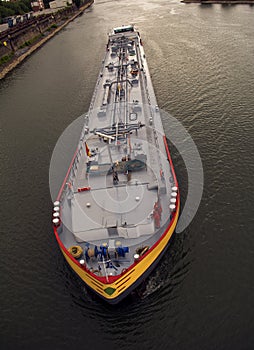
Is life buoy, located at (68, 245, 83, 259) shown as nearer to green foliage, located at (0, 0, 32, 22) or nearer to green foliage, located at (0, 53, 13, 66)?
green foliage, located at (0, 53, 13, 66)

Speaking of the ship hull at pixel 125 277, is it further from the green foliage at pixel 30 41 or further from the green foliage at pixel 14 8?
the green foliage at pixel 14 8

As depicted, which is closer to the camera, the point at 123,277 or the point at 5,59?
the point at 123,277

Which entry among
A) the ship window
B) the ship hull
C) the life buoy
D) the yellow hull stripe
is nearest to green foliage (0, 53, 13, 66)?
the ship window

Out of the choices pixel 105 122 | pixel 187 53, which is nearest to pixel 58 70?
pixel 187 53

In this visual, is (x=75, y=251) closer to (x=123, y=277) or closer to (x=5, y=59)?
(x=123, y=277)

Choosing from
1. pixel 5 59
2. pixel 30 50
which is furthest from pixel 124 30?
pixel 30 50

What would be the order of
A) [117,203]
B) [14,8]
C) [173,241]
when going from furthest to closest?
[14,8]
[173,241]
[117,203]
